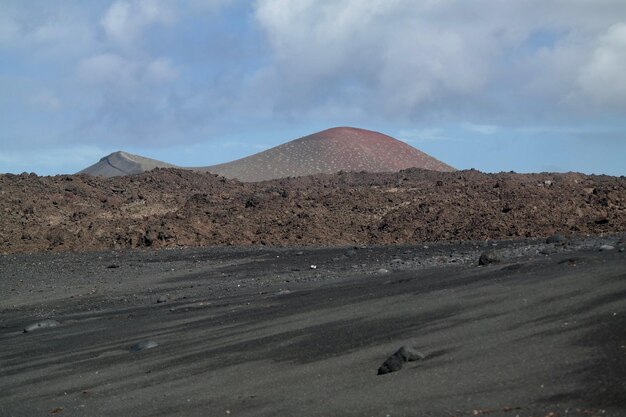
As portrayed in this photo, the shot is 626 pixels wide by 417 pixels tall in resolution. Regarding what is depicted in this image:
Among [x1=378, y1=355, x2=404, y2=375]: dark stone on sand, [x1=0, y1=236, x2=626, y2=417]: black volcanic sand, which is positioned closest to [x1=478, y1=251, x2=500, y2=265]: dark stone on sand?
[x1=0, y1=236, x2=626, y2=417]: black volcanic sand

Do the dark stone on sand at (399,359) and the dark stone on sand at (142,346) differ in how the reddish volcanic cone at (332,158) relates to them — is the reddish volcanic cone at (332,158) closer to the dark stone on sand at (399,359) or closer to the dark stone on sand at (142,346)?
the dark stone on sand at (142,346)

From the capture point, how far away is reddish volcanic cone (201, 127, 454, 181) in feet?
222

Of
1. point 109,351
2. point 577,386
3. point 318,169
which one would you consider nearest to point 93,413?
point 109,351

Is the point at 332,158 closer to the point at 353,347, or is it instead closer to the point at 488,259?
the point at 488,259

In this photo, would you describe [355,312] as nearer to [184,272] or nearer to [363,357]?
[363,357]

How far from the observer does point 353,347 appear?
31.2 feet

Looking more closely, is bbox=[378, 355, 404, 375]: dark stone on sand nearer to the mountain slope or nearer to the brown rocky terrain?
the brown rocky terrain

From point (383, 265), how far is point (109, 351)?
8823mm

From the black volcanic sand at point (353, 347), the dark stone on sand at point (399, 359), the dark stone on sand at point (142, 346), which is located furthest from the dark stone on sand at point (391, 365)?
the dark stone on sand at point (142, 346)

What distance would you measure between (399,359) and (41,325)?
9458 millimetres

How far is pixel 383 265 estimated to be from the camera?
20.0 meters

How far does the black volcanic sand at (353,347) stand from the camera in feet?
23.3

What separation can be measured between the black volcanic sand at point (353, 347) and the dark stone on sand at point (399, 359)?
97 mm

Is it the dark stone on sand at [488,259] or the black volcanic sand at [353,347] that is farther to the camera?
the dark stone on sand at [488,259]
